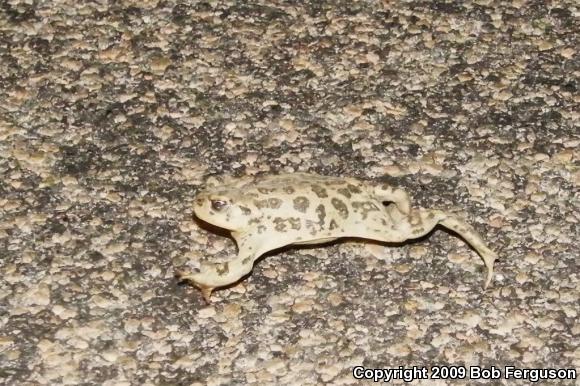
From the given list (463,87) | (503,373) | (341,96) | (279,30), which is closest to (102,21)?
(279,30)

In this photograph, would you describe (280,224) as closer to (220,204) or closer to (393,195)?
(220,204)

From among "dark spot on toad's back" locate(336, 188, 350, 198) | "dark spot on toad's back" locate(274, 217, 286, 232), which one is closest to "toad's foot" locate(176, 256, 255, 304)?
"dark spot on toad's back" locate(274, 217, 286, 232)

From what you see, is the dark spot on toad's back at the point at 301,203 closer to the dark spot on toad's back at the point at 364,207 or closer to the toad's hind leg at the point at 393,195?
the dark spot on toad's back at the point at 364,207

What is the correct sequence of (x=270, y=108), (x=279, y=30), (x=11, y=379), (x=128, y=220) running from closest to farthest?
1. (x=11, y=379)
2. (x=128, y=220)
3. (x=270, y=108)
4. (x=279, y=30)

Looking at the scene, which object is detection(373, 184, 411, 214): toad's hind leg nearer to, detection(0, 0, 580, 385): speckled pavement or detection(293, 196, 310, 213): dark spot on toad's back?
detection(0, 0, 580, 385): speckled pavement

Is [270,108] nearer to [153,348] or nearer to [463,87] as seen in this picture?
[463,87]

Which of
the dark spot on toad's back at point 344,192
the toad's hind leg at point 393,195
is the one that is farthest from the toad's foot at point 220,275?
the toad's hind leg at point 393,195

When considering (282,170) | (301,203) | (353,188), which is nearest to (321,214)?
(301,203)
